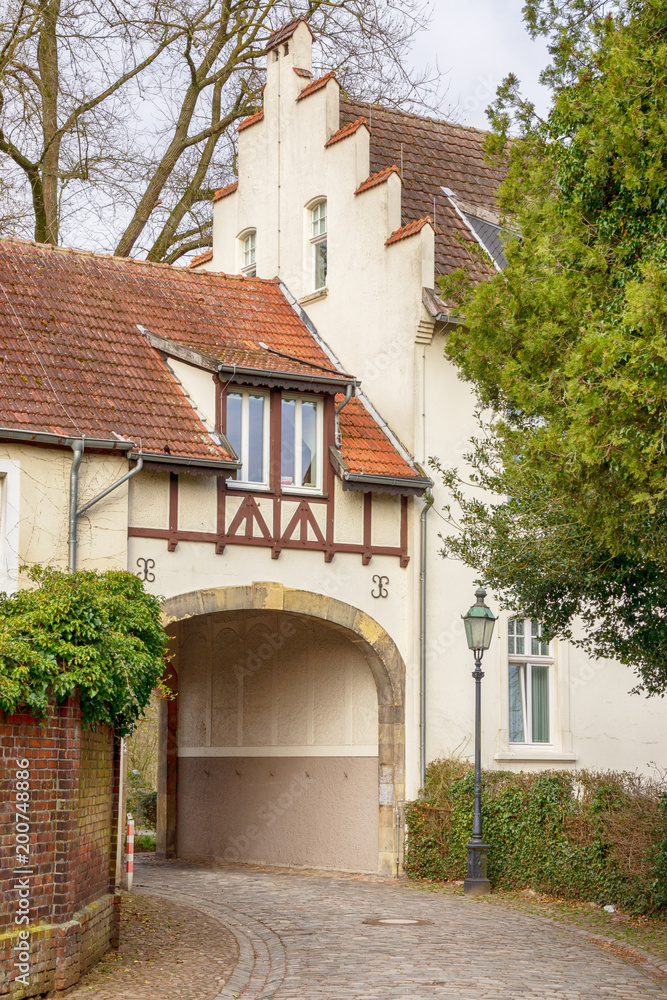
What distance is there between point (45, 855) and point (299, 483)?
361 inches

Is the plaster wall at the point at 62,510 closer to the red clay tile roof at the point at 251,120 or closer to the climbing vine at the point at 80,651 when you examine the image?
the climbing vine at the point at 80,651

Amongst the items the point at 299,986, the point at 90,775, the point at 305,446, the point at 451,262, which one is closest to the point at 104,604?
the point at 90,775

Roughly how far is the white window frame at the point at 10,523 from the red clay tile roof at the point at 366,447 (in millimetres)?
4720

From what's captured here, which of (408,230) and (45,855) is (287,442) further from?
(45,855)

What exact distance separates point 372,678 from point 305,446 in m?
3.60

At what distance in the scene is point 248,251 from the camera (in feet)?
78.4

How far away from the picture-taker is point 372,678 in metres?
19.2

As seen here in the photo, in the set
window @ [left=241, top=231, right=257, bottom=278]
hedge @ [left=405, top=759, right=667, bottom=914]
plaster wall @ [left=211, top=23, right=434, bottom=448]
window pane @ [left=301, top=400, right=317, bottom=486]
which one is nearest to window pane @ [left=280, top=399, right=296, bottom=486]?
window pane @ [left=301, top=400, right=317, bottom=486]

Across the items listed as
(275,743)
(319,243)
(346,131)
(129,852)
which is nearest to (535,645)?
(275,743)

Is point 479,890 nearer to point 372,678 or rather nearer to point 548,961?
point 372,678

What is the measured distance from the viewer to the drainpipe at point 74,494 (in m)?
15.6

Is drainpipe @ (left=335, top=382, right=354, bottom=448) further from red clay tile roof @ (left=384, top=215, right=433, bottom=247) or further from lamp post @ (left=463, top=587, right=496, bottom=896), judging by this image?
lamp post @ (left=463, top=587, right=496, bottom=896)

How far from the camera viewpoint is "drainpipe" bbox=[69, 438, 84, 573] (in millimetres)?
15609

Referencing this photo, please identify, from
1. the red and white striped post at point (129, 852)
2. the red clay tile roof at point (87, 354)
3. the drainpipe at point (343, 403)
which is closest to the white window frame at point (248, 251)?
the red clay tile roof at point (87, 354)
